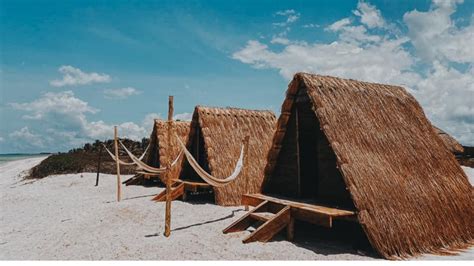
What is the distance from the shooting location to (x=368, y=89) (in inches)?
288

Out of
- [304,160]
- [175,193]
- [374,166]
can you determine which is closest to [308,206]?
[374,166]

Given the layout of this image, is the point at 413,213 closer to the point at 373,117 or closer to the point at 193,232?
the point at 373,117

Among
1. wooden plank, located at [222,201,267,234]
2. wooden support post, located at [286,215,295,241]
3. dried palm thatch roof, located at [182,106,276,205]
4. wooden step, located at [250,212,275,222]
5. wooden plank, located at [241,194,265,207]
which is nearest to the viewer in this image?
wooden support post, located at [286,215,295,241]

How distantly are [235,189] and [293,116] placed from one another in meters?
3.22

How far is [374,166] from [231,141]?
5.28 m

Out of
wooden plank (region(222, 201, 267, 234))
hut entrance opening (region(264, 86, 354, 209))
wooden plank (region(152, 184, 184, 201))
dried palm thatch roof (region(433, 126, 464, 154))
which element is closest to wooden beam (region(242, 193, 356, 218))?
hut entrance opening (region(264, 86, 354, 209))

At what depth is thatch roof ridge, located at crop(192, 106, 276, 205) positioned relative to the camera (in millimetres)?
9766

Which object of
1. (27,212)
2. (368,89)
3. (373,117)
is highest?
(368,89)

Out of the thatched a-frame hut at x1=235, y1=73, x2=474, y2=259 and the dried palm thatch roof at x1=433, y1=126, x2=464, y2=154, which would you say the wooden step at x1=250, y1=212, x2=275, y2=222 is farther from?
the dried palm thatch roof at x1=433, y1=126, x2=464, y2=154

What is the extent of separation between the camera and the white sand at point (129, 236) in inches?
212

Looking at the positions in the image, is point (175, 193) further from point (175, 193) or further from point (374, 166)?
point (374, 166)

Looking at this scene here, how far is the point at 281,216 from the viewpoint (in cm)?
604

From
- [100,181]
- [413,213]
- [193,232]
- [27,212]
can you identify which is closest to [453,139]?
[413,213]

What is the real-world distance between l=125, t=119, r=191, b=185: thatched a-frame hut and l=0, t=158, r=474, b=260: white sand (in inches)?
114
